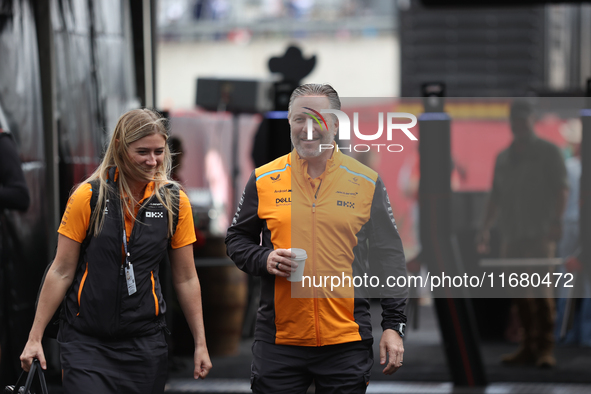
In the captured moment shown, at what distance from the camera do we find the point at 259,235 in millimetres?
3055

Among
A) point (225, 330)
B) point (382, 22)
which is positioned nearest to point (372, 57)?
point (382, 22)

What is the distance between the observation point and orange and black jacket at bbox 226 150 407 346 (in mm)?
2838

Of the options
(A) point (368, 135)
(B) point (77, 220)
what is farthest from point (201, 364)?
(A) point (368, 135)

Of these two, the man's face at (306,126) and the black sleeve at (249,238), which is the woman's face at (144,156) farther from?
the man's face at (306,126)

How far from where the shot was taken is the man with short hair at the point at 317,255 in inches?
111

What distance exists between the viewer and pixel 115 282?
2.77m

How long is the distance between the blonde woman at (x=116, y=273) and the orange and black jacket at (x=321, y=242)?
1.12 ft

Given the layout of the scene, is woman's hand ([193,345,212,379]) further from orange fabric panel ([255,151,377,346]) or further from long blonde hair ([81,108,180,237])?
long blonde hair ([81,108,180,237])

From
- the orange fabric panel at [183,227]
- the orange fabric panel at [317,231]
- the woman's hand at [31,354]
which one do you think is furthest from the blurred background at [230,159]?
the woman's hand at [31,354]

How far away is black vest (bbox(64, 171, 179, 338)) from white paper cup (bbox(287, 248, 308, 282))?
51 centimetres

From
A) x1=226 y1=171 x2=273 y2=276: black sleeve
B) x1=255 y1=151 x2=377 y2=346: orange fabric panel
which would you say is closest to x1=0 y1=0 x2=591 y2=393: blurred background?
x1=255 y1=151 x2=377 y2=346: orange fabric panel

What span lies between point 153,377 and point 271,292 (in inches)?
21.1

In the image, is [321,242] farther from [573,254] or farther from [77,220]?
[573,254]

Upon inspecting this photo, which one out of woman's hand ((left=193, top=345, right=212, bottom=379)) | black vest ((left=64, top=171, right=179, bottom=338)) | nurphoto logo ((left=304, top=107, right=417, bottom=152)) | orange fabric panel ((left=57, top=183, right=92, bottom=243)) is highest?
nurphoto logo ((left=304, top=107, right=417, bottom=152))
